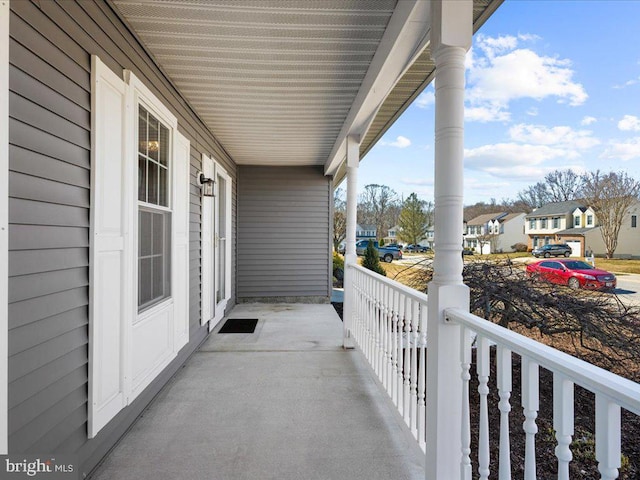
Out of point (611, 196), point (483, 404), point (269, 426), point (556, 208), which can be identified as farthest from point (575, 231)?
point (483, 404)

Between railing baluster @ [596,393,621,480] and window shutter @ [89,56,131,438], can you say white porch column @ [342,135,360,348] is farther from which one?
railing baluster @ [596,393,621,480]

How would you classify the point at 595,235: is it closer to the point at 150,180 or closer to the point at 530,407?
the point at 530,407

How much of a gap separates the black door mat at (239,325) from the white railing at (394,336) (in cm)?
165

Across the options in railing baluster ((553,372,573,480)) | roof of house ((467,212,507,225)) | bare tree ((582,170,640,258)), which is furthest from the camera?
roof of house ((467,212,507,225))

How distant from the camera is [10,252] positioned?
52.9 inches

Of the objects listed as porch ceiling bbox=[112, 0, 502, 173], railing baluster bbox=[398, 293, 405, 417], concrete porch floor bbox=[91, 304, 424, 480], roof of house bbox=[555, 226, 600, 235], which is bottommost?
concrete porch floor bbox=[91, 304, 424, 480]

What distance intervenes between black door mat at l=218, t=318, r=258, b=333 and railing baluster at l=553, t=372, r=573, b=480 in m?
4.13

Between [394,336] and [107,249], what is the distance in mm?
1875

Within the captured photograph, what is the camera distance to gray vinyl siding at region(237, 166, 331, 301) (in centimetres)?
668

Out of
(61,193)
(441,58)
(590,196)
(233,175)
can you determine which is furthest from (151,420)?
(590,196)

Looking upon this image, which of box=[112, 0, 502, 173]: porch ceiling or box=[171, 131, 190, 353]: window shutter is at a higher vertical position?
box=[112, 0, 502, 173]: porch ceiling

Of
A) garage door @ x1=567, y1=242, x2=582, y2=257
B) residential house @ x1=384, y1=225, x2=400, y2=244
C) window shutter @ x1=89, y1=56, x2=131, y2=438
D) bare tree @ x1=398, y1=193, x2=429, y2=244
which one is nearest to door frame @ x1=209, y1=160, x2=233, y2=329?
window shutter @ x1=89, y1=56, x2=131, y2=438

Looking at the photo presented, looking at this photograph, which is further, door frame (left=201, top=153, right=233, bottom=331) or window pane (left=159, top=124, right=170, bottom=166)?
door frame (left=201, top=153, right=233, bottom=331)

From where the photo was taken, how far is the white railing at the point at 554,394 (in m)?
0.85
